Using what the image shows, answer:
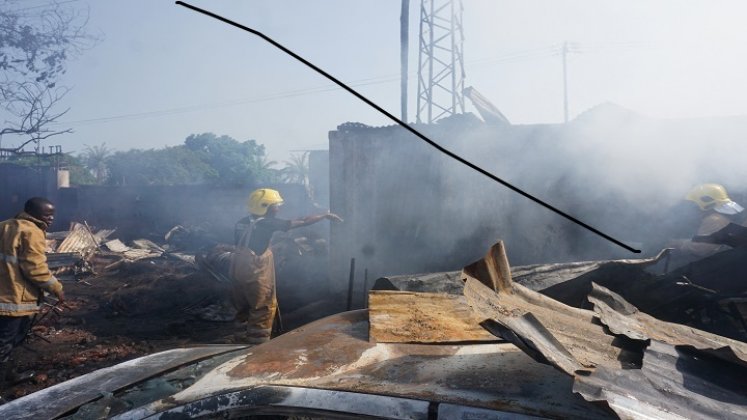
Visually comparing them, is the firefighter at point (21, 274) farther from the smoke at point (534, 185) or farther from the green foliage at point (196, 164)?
the green foliage at point (196, 164)

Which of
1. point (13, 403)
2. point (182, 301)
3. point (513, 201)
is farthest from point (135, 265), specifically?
point (13, 403)

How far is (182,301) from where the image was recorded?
9.18m

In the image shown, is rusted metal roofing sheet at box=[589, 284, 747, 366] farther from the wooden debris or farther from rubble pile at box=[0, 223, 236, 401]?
rubble pile at box=[0, 223, 236, 401]

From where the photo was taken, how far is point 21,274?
459 centimetres

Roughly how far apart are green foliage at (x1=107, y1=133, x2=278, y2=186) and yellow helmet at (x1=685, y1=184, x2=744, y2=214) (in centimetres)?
3332

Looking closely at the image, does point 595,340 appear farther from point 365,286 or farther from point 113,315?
point 113,315

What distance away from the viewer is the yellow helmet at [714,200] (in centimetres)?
564

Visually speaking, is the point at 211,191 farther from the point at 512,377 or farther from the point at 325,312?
the point at 512,377

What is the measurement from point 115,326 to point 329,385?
7.49m

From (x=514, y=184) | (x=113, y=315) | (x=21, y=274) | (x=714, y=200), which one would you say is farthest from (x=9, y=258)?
(x=714, y=200)

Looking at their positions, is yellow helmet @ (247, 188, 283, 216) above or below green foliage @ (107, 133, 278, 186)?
below

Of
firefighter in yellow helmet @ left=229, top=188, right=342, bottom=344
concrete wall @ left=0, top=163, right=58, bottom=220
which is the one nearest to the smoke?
firefighter in yellow helmet @ left=229, top=188, right=342, bottom=344

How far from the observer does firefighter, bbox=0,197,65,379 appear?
14.8 feet

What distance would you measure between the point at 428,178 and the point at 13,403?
22.8 feet
